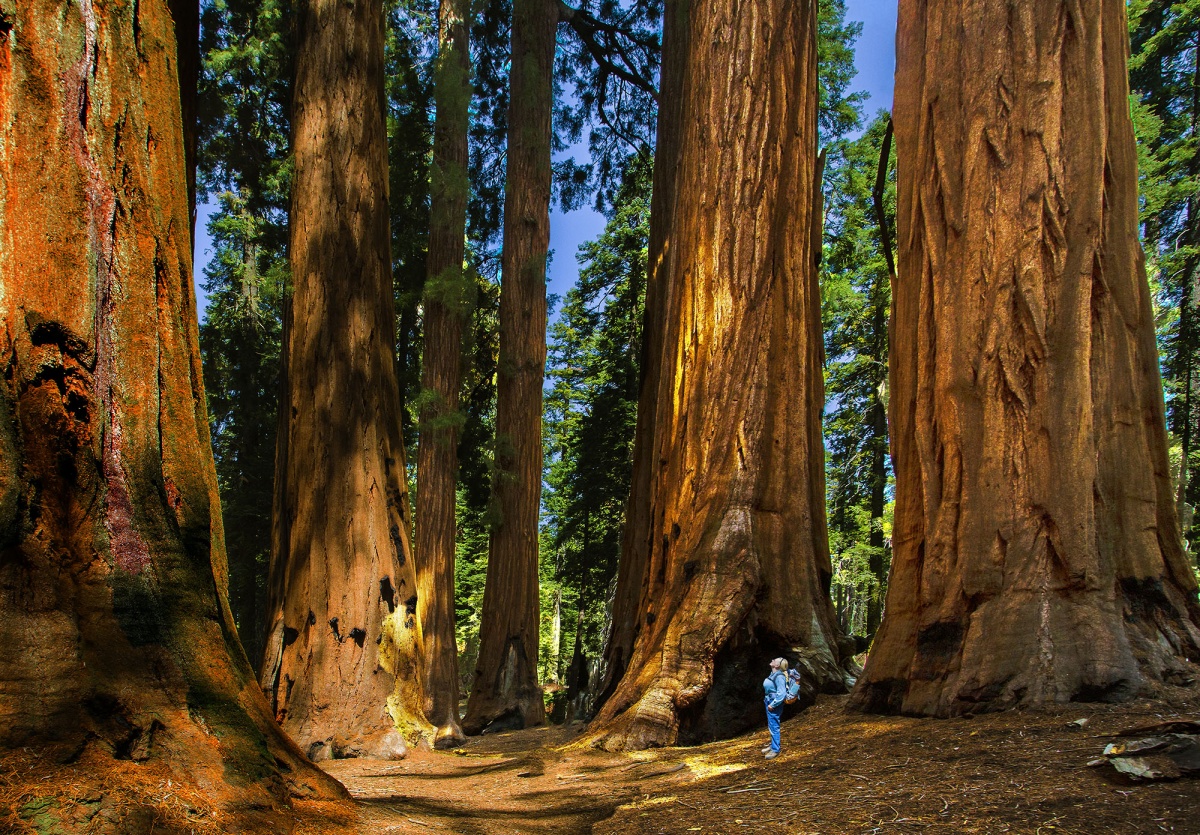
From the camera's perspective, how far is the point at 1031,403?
14.3ft

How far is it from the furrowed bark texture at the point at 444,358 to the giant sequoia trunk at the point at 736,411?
19.3ft

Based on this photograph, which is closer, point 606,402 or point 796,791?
point 796,791

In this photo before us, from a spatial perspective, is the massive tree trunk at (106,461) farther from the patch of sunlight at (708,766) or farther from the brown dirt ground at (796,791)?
the patch of sunlight at (708,766)

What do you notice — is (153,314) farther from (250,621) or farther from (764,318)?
(250,621)

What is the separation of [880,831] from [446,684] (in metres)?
9.04

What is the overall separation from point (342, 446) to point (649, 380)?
3292mm

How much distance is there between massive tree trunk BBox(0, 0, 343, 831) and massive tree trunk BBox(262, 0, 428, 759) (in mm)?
4184

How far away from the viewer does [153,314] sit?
2.84m

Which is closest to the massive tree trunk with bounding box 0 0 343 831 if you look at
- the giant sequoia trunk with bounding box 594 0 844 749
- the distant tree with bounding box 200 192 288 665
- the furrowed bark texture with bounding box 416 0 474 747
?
the giant sequoia trunk with bounding box 594 0 844 749

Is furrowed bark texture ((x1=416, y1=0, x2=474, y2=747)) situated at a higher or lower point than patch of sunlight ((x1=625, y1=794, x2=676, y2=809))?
higher

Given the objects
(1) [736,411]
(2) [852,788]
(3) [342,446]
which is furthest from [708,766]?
(3) [342,446]

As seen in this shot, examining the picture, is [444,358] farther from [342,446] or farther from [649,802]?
[649,802]

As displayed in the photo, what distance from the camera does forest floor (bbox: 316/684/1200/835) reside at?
2754mm

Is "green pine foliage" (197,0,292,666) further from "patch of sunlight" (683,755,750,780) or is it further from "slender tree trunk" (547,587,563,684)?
A: "slender tree trunk" (547,587,563,684)
